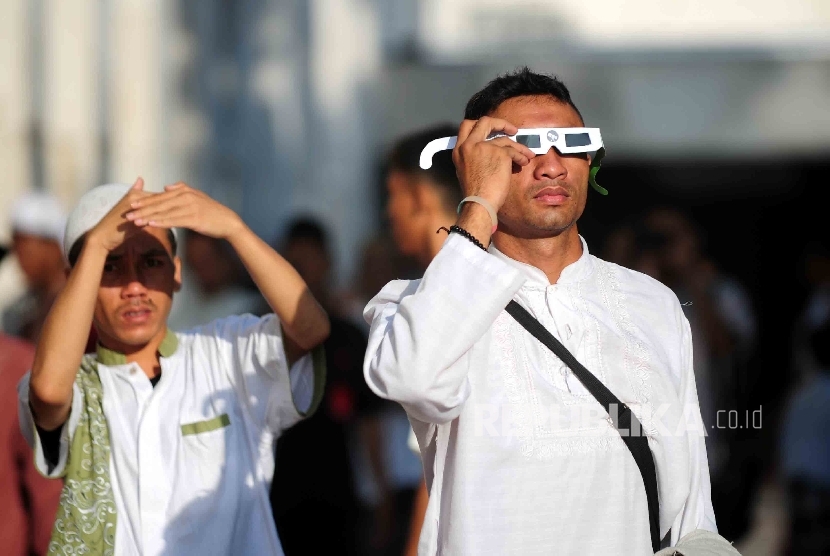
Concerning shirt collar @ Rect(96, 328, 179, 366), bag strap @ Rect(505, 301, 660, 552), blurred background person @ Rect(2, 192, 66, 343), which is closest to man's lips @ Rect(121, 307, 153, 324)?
shirt collar @ Rect(96, 328, 179, 366)

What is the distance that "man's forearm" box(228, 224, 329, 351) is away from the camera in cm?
327

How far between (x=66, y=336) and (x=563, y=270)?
1323 mm

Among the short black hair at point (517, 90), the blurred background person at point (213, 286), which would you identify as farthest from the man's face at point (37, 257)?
the short black hair at point (517, 90)

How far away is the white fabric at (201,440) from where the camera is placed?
3230mm

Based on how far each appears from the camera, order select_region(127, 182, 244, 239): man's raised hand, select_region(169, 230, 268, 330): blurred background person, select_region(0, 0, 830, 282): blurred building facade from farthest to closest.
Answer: select_region(0, 0, 830, 282): blurred building facade → select_region(169, 230, 268, 330): blurred background person → select_region(127, 182, 244, 239): man's raised hand

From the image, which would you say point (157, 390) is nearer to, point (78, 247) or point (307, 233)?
point (78, 247)

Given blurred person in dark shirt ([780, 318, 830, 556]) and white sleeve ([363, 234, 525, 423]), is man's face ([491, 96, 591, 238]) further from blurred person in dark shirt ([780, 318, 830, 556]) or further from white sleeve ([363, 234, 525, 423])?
blurred person in dark shirt ([780, 318, 830, 556])

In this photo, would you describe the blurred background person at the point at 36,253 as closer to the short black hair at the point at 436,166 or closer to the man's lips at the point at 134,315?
the short black hair at the point at 436,166

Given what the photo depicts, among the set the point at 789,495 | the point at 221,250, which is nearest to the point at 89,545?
the point at 221,250

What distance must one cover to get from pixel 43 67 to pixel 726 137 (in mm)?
5761

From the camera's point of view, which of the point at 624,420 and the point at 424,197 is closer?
the point at 624,420

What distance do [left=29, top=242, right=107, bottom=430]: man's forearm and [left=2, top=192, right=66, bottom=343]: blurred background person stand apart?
3136mm

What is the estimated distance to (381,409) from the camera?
20.8 feet

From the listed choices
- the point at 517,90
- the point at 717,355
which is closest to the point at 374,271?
the point at 717,355
